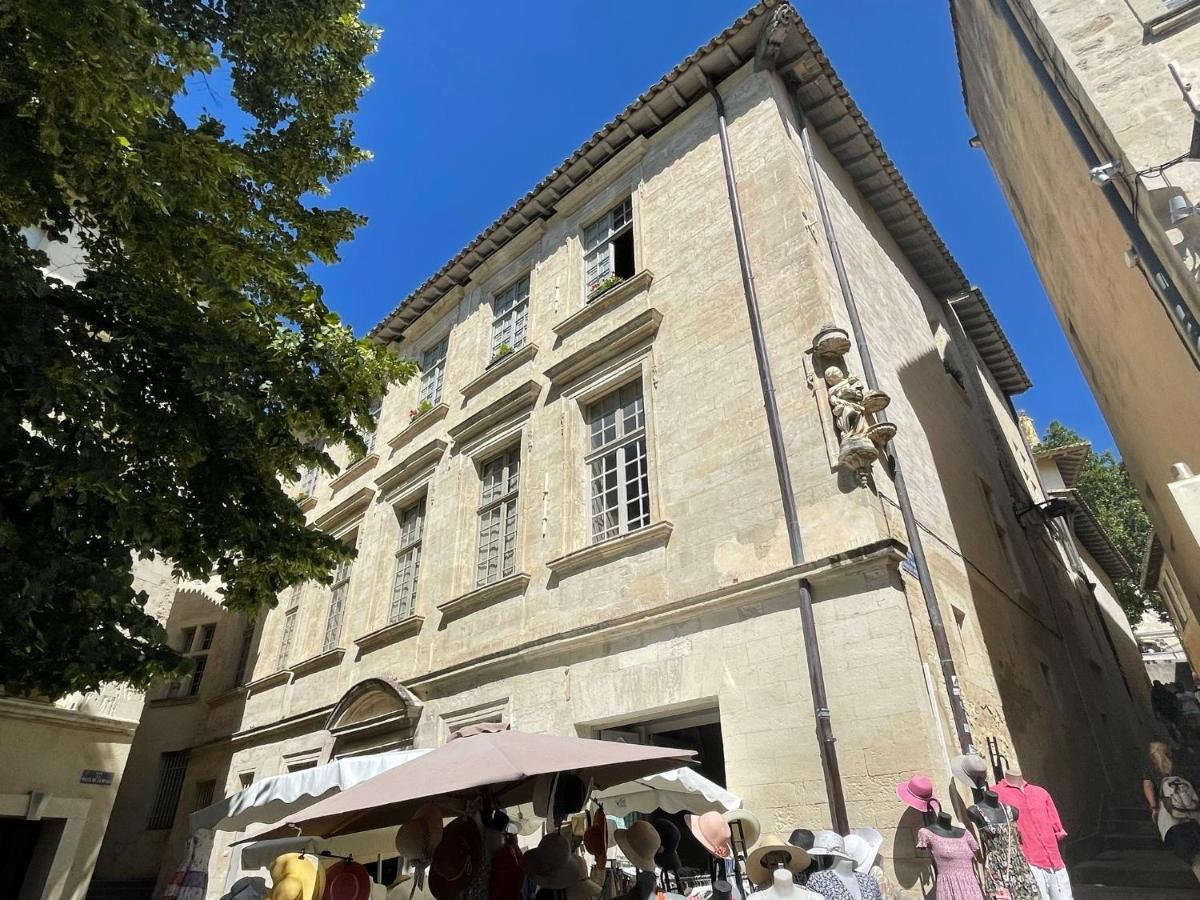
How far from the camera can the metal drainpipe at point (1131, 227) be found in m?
5.69

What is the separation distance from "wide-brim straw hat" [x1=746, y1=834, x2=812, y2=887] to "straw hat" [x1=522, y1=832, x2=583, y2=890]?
133 centimetres

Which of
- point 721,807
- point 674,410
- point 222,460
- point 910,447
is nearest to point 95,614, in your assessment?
point 222,460

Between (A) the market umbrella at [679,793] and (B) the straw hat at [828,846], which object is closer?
(B) the straw hat at [828,846]

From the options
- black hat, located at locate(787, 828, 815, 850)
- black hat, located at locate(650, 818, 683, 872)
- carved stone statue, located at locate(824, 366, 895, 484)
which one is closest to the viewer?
black hat, located at locate(787, 828, 815, 850)

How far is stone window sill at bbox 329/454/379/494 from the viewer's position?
14.7m

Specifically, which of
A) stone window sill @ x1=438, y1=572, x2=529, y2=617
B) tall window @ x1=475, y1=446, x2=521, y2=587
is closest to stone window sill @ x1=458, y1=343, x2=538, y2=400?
tall window @ x1=475, y1=446, x2=521, y2=587

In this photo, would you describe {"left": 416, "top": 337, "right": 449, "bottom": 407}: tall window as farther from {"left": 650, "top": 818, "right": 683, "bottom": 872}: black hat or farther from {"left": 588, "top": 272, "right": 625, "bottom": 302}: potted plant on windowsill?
{"left": 650, "top": 818, "right": 683, "bottom": 872}: black hat

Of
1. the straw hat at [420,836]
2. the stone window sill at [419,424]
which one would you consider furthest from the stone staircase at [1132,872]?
the stone window sill at [419,424]

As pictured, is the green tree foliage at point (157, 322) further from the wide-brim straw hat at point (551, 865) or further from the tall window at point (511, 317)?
the tall window at point (511, 317)

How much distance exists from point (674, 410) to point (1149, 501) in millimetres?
8218

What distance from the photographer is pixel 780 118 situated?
956 cm

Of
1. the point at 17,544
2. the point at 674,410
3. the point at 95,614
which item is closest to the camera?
the point at 17,544

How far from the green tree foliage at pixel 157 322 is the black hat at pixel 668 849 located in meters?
3.53

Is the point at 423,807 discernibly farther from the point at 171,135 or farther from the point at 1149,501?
the point at 1149,501
